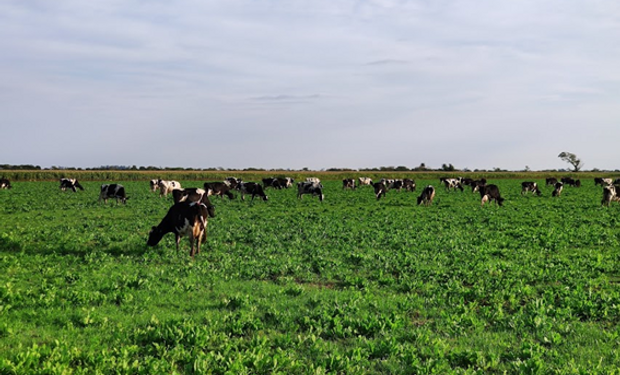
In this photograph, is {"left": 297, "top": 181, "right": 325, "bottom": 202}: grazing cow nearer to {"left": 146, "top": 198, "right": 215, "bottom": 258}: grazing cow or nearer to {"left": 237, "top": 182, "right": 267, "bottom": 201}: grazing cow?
{"left": 237, "top": 182, "right": 267, "bottom": 201}: grazing cow

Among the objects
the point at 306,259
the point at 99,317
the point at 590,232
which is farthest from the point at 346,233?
the point at 99,317

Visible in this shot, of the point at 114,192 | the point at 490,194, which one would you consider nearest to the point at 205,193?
the point at 114,192

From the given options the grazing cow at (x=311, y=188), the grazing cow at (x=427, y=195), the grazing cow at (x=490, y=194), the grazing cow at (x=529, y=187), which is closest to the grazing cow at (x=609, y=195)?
the grazing cow at (x=490, y=194)

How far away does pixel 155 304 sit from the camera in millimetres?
9328

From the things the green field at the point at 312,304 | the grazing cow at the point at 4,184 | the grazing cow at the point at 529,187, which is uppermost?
the grazing cow at the point at 529,187

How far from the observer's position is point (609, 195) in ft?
109

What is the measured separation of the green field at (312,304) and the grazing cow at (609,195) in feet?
58.9

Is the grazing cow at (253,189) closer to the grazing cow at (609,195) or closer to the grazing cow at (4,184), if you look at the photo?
the grazing cow at (609,195)

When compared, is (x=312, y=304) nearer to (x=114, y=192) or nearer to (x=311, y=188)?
(x=114, y=192)

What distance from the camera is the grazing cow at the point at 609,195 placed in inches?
1312

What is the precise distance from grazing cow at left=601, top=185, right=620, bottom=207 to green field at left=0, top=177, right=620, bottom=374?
706 inches

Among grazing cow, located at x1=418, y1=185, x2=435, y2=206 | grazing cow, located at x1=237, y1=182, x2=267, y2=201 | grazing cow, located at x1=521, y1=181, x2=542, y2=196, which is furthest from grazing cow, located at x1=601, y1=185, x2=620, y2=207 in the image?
grazing cow, located at x1=237, y1=182, x2=267, y2=201

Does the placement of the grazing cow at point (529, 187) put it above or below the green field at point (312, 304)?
above

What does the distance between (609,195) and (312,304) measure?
3263 centimetres
